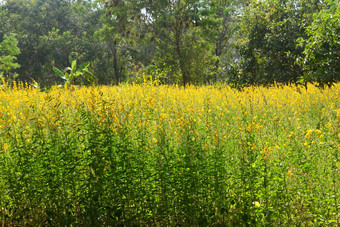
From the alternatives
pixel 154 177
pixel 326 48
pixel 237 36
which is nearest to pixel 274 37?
pixel 237 36

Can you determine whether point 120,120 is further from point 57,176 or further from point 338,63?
point 338,63

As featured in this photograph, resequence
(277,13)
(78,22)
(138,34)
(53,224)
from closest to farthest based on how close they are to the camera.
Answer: (53,224)
(277,13)
(138,34)
(78,22)

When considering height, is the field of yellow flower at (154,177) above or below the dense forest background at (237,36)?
below

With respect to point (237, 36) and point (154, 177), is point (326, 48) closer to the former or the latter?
point (154, 177)

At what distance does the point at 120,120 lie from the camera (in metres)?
3.39

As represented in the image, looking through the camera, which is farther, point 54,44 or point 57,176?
point 54,44

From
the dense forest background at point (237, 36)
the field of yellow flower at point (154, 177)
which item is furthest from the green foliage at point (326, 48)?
the field of yellow flower at point (154, 177)

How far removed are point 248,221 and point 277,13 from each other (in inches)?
551

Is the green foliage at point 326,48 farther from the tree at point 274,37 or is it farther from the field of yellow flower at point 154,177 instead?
the field of yellow flower at point 154,177

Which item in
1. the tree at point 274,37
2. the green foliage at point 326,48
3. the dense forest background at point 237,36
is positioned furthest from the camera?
the tree at point 274,37

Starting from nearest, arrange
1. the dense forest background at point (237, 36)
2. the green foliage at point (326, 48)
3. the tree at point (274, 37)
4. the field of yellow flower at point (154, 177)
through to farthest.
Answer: the field of yellow flower at point (154, 177), the green foliage at point (326, 48), the dense forest background at point (237, 36), the tree at point (274, 37)

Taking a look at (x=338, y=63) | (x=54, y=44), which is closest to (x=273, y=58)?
(x=338, y=63)

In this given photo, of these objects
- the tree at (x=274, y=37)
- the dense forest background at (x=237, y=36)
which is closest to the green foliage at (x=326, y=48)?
the dense forest background at (x=237, y=36)

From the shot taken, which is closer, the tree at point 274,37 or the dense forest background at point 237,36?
the dense forest background at point 237,36
